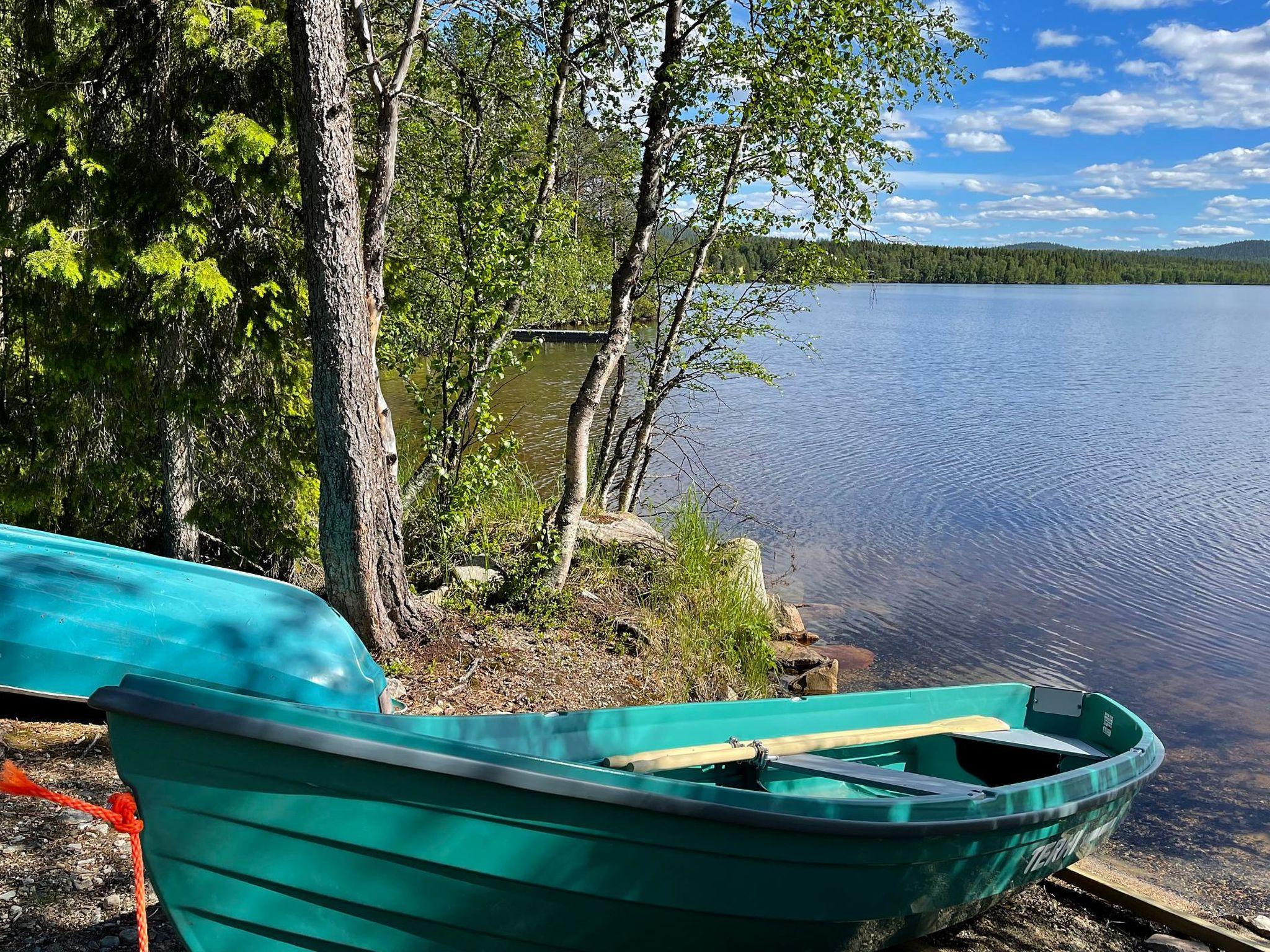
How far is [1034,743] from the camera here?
557 centimetres

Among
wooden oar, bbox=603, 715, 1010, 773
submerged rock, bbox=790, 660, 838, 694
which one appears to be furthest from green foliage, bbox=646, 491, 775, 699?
wooden oar, bbox=603, 715, 1010, 773

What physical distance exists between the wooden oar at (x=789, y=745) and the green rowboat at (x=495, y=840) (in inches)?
1.1

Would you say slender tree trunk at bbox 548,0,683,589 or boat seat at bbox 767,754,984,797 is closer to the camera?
boat seat at bbox 767,754,984,797

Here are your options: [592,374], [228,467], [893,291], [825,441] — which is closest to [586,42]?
[592,374]

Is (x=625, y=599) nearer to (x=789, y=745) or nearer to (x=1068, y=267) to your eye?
(x=789, y=745)

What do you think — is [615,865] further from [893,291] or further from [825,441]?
[893,291]

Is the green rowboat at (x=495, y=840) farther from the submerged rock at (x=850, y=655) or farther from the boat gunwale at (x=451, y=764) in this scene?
the submerged rock at (x=850, y=655)

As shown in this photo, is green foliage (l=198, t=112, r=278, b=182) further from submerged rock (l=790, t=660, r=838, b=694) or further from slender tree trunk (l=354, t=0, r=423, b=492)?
submerged rock (l=790, t=660, r=838, b=694)

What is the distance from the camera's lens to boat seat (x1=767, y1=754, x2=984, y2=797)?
462 cm

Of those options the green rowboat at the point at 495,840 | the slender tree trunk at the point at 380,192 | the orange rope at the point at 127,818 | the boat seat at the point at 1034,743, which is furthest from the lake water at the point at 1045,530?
the orange rope at the point at 127,818

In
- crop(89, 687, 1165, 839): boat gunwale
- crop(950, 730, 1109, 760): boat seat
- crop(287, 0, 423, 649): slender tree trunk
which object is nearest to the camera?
crop(89, 687, 1165, 839): boat gunwale

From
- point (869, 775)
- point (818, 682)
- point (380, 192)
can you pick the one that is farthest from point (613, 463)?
point (869, 775)

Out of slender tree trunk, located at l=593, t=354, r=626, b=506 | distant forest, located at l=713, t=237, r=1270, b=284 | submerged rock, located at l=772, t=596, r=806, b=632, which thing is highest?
distant forest, located at l=713, t=237, r=1270, b=284

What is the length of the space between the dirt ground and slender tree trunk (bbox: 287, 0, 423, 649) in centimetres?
58
